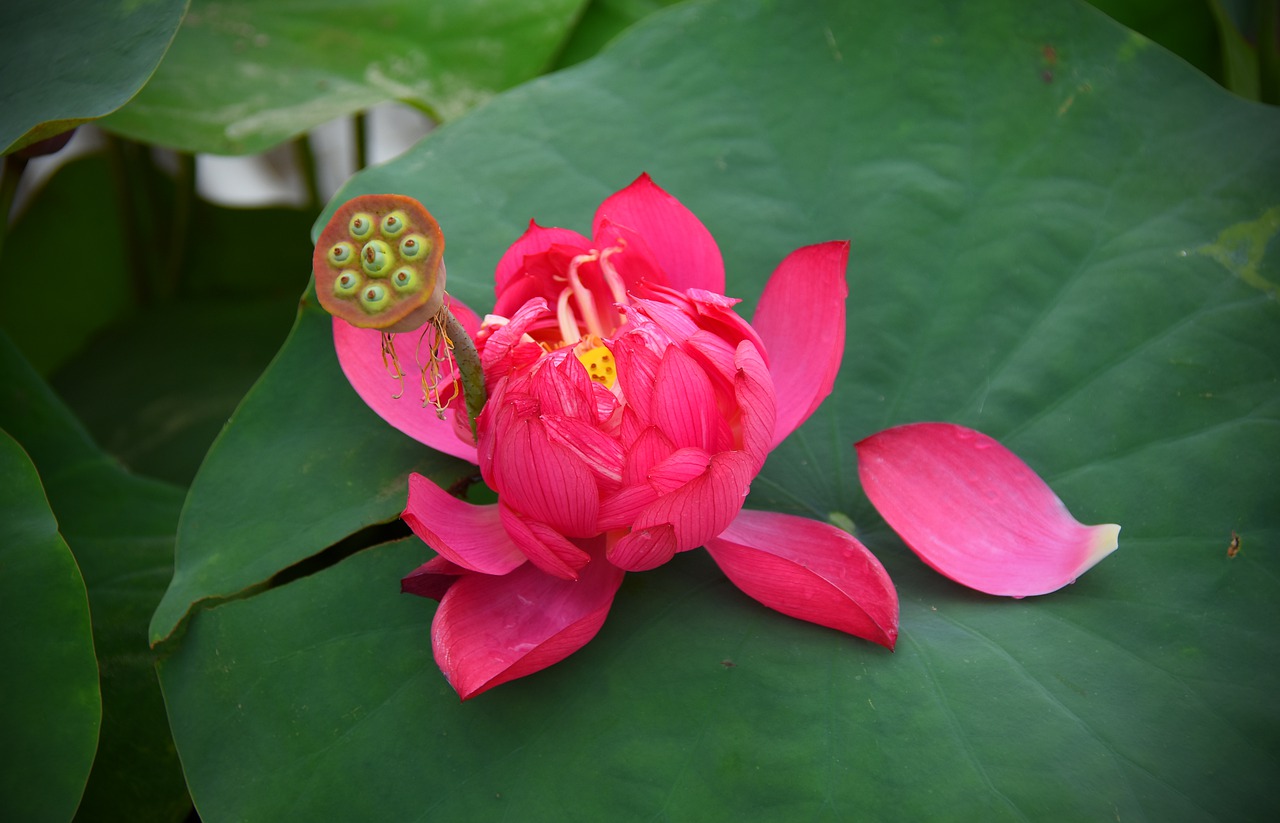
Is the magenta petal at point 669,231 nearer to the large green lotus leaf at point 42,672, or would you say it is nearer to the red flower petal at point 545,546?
the red flower petal at point 545,546

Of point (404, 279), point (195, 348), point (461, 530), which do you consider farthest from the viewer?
point (195, 348)

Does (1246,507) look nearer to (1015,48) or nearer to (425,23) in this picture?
(1015,48)

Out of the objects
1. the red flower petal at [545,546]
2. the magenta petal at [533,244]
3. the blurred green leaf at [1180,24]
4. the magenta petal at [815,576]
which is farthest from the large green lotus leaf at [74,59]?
the blurred green leaf at [1180,24]

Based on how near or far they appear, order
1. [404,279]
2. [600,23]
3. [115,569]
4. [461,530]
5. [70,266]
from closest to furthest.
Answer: [404,279] → [461,530] → [115,569] → [600,23] → [70,266]

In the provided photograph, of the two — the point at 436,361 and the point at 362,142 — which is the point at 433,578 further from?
the point at 362,142

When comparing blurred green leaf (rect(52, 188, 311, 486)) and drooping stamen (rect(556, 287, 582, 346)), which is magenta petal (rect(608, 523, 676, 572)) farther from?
blurred green leaf (rect(52, 188, 311, 486))

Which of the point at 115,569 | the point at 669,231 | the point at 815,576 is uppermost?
the point at 669,231

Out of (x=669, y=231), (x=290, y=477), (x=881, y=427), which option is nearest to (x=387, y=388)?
(x=290, y=477)

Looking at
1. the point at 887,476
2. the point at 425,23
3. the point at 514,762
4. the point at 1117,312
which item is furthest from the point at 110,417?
the point at 1117,312
